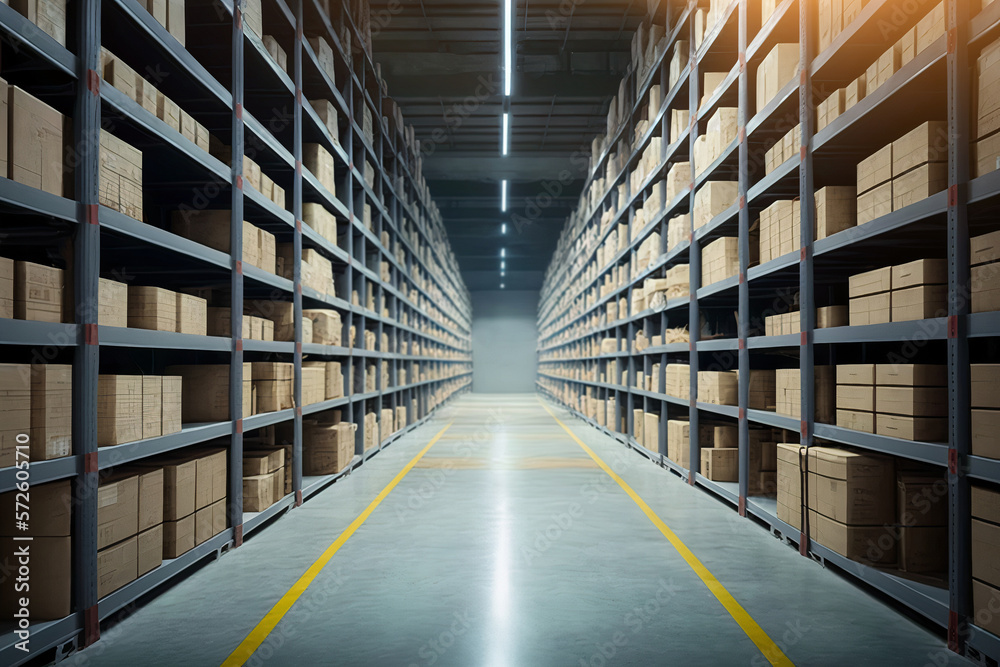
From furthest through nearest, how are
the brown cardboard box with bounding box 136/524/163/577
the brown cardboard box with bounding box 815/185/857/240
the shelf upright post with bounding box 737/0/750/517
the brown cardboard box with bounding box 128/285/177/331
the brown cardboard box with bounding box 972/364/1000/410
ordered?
the shelf upright post with bounding box 737/0/750/517
the brown cardboard box with bounding box 815/185/857/240
the brown cardboard box with bounding box 128/285/177/331
the brown cardboard box with bounding box 136/524/163/577
the brown cardboard box with bounding box 972/364/1000/410

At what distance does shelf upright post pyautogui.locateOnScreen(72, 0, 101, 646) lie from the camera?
11.3 ft

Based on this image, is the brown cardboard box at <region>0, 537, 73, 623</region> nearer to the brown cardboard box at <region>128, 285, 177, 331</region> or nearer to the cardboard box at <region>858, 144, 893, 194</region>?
the brown cardboard box at <region>128, 285, 177, 331</region>

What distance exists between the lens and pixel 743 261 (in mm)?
6418

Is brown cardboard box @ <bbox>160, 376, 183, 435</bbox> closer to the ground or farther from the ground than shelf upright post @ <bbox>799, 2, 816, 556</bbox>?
closer to the ground

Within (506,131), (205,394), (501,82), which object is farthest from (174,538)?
(506,131)

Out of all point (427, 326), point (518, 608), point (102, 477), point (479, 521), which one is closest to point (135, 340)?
point (102, 477)

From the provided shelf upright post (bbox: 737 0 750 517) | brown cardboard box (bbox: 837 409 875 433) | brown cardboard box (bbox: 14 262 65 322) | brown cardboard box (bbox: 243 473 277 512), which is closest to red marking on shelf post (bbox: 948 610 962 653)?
brown cardboard box (bbox: 837 409 875 433)

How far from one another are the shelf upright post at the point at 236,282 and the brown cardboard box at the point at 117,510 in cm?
140

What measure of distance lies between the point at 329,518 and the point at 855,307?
16.4 ft

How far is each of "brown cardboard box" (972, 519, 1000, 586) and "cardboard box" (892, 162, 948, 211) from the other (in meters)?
1.85

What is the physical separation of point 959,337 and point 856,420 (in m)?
1.31

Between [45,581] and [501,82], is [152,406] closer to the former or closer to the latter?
[45,581]

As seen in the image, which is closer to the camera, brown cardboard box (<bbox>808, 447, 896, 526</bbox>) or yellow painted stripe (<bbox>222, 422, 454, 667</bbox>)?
yellow painted stripe (<bbox>222, 422, 454, 667</bbox>)

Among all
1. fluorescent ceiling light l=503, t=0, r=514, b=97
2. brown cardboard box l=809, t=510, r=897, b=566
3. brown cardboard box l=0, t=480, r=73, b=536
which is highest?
fluorescent ceiling light l=503, t=0, r=514, b=97
